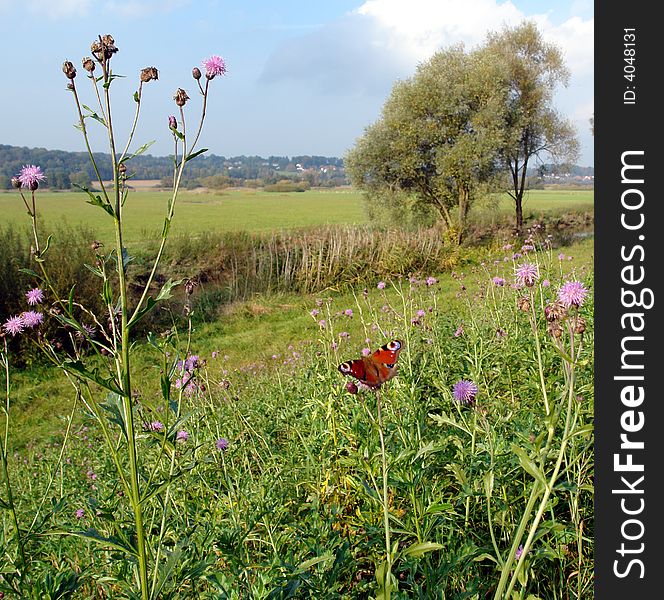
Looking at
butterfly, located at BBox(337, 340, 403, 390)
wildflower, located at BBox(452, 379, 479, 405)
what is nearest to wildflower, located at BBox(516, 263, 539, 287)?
wildflower, located at BBox(452, 379, 479, 405)

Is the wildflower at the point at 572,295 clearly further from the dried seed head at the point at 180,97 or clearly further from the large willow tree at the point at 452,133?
the large willow tree at the point at 452,133

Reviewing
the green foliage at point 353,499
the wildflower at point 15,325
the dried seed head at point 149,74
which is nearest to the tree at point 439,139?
the green foliage at point 353,499

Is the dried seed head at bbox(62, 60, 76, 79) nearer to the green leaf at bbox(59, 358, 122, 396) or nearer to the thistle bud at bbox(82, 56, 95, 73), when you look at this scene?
the thistle bud at bbox(82, 56, 95, 73)

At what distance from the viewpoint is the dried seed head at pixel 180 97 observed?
1.67 meters

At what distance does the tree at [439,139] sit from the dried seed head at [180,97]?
18.0m

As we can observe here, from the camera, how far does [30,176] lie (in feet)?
5.94

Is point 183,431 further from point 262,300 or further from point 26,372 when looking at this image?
point 262,300

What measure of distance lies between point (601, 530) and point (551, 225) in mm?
26035

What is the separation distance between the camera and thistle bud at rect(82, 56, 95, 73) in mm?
1466

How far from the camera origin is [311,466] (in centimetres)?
255

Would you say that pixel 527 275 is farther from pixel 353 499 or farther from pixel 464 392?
pixel 353 499

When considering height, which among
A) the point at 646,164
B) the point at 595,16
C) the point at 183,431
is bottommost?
the point at 183,431

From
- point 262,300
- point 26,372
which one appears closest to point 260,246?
point 262,300

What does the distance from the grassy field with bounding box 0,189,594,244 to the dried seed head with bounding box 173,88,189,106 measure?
613 inches
